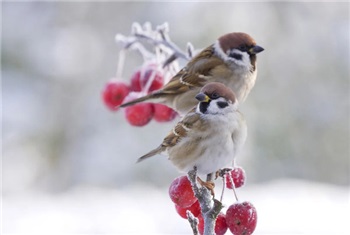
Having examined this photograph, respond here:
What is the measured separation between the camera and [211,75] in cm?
153

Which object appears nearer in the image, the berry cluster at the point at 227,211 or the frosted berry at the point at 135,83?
the berry cluster at the point at 227,211

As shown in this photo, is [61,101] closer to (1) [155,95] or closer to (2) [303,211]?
(2) [303,211]

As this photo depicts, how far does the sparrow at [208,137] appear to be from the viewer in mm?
1122

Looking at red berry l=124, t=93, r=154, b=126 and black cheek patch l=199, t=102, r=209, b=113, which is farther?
red berry l=124, t=93, r=154, b=126

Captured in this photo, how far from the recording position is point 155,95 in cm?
144

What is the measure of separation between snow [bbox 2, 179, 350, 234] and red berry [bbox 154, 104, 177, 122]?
1.30 meters

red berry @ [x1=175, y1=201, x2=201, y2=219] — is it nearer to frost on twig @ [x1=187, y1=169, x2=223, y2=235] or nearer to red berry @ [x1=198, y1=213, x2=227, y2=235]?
red berry @ [x1=198, y1=213, x2=227, y2=235]

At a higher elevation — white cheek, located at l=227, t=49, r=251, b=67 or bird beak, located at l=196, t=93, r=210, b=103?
white cheek, located at l=227, t=49, r=251, b=67

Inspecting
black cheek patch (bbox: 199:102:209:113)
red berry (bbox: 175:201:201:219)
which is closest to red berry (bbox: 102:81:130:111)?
black cheek patch (bbox: 199:102:209:113)

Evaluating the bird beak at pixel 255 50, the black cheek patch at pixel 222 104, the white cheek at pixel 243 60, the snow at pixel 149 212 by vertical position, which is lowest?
the black cheek patch at pixel 222 104

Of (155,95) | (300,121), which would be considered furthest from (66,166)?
(155,95)

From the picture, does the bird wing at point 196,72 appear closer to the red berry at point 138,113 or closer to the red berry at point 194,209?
the red berry at point 138,113

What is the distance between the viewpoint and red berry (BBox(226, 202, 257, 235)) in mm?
1029

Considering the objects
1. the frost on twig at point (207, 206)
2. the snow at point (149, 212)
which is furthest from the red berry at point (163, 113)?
the snow at point (149, 212)
